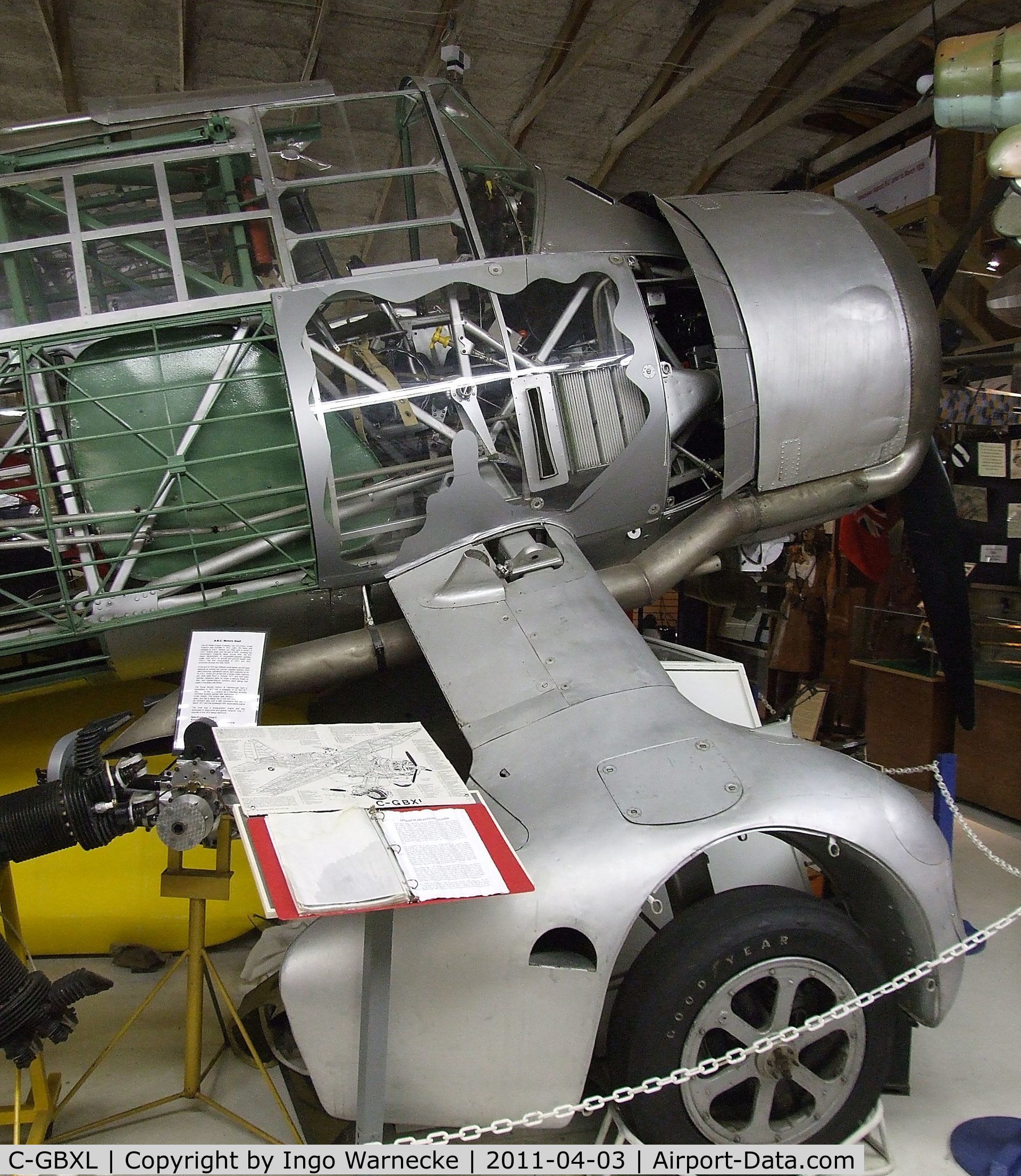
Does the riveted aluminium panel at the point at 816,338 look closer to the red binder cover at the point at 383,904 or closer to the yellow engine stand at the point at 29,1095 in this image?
the red binder cover at the point at 383,904

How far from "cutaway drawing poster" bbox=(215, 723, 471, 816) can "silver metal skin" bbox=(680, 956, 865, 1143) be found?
33.9 inches

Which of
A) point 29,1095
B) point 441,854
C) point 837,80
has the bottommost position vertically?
point 29,1095

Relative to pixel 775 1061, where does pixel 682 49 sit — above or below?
above

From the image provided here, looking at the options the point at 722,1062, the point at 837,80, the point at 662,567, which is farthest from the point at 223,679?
the point at 837,80

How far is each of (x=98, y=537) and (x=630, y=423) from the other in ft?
6.19

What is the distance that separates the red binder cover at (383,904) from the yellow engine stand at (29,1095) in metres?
1.26

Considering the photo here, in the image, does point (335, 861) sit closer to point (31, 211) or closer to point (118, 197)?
point (31, 211)

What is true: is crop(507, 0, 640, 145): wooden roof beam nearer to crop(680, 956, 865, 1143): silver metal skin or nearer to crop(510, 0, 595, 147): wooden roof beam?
crop(510, 0, 595, 147): wooden roof beam

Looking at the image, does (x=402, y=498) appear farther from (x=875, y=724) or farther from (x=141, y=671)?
(x=875, y=724)

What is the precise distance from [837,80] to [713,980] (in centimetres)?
818

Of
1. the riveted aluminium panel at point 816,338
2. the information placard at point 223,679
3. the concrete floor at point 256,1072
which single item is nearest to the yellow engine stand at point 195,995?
the concrete floor at point 256,1072

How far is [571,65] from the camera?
7949 millimetres

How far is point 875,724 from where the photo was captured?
241 inches

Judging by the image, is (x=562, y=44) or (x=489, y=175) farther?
(x=562, y=44)
